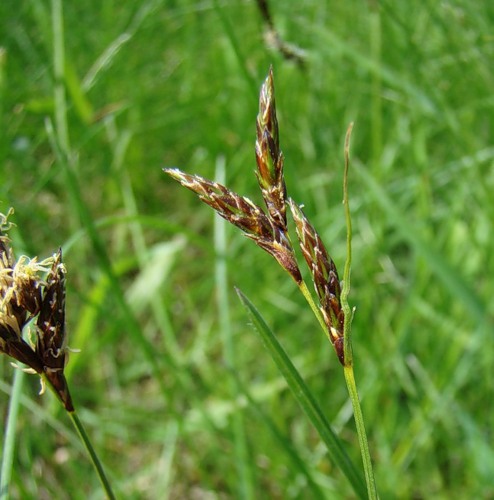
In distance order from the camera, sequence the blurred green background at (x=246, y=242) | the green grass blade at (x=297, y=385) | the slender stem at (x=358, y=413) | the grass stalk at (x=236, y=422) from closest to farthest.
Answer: the slender stem at (x=358, y=413), the green grass blade at (x=297, y=385), the grass stalk at (x=236, y=422), the blurred green background at (x=246, y=242)

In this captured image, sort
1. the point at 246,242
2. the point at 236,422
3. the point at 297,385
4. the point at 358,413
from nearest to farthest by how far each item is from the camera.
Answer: the point at 358,413 → the point at 297,385 → the point at 236,422 → the point at 246,242

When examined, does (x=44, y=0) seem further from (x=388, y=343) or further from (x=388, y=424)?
(x=388, y=424)

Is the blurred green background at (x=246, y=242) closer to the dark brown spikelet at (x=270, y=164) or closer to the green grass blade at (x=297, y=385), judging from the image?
the green grass blade at (x=297, y=385)

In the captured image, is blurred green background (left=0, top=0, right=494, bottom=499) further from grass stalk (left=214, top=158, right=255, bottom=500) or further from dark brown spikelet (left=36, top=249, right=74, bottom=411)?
dark brown spikelet (left=36, top=249, right=74, bottom=411)

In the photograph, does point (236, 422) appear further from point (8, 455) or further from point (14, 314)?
point (14, 314)

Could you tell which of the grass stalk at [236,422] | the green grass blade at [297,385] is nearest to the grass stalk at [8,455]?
the green grass blade at [297,385]

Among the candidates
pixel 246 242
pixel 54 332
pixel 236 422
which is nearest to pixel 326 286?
pixel 54 332

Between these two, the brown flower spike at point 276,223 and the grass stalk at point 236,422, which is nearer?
the brown flower spike at point 276,223
